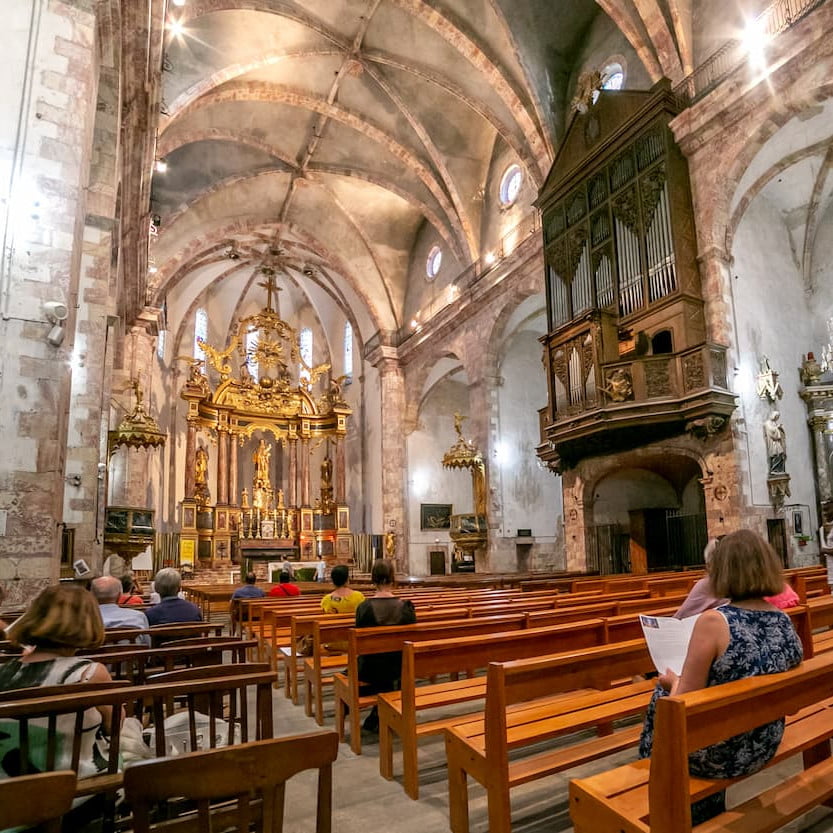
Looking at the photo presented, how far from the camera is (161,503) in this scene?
23922 millimetres

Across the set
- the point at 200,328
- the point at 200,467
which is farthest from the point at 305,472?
the point at 200,328

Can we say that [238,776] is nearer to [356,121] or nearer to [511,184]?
[511,184]

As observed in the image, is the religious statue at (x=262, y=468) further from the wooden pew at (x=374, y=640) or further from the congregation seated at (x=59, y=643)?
the congregation seated at (x=59, y=643)

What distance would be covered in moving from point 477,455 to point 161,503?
13.0 m

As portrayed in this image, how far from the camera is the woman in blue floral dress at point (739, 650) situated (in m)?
2.07

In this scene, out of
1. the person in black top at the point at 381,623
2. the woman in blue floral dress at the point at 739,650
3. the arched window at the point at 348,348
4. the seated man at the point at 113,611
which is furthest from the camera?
the arched window at the point at 348,348

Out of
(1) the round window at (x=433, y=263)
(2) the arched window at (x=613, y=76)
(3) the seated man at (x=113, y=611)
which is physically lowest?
(3) the seated man at (x=113, y=611)

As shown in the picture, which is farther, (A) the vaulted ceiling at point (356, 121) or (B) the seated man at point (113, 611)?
(A) the vaulted ceiling at point (356, 121)

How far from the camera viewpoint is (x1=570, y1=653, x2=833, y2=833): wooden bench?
1.64 metres

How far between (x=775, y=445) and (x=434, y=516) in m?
13.2

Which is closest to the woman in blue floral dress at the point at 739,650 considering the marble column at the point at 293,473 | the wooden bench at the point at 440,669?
the wooden bench at the point at 440,669

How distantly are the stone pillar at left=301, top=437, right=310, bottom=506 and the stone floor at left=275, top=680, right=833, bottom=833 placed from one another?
71.8 feet

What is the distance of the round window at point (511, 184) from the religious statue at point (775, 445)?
32.2 ft

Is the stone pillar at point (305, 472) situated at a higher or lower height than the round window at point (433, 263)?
lower
